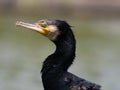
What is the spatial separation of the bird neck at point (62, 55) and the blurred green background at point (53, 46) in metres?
0.41

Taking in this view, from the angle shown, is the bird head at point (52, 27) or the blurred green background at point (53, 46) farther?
the blurred green background at point (53, 46)

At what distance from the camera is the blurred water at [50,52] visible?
53.2 ft

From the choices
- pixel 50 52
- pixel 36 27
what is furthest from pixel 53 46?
pixel 36 27

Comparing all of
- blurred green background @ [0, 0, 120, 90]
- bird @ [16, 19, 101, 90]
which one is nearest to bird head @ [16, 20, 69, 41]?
bird @ [16, 19, 101, 90]

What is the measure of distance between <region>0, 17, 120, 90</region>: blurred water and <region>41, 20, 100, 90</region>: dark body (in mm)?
6374

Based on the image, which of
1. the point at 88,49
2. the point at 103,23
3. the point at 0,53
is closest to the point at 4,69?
the point at 0,53

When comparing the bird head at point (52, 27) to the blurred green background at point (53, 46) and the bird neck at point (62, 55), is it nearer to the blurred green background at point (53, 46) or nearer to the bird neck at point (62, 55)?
the bird neck at point (62, 55)

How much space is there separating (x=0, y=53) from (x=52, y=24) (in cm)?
1299

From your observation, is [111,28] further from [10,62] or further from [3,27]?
[10,62]

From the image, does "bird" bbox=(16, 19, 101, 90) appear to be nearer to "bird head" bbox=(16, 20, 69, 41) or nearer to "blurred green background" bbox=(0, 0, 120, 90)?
"bird head" bbox=(16, 20, 69, 41)

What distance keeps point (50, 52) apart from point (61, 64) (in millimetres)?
12511

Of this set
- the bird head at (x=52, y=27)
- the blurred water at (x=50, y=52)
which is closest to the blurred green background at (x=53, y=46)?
the blurred water at (x=50, y=52)

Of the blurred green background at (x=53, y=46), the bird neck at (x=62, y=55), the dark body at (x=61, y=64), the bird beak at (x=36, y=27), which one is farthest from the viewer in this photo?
the blurred green background at (x=53, y=46)

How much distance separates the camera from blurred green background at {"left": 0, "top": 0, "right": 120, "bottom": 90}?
16797mm
